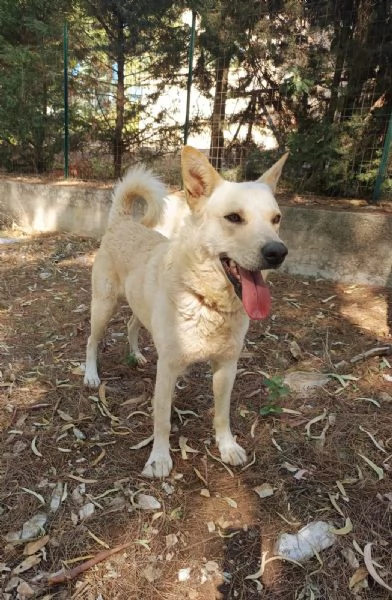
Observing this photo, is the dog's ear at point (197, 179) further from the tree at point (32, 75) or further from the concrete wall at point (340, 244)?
the tree at point (32, 75)

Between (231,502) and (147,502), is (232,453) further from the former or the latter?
(147,502)

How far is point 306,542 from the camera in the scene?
6.41 feet

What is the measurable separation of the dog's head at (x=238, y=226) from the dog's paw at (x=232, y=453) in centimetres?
97

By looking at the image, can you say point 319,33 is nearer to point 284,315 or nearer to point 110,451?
point 284,315

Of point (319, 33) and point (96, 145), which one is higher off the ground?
point (319, 33)

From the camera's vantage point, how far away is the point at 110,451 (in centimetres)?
253

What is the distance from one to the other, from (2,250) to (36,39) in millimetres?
4957

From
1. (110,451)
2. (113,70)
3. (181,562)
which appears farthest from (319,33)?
(181,562)

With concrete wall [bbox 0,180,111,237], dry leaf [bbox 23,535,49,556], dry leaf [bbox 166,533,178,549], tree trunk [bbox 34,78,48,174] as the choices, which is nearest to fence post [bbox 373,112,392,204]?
concrete wall [bbox 0,180,111,237]

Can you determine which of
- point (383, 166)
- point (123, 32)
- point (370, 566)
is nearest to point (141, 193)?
point (370, 566)

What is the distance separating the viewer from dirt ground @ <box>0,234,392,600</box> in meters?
1.82

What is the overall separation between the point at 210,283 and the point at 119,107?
683 cm

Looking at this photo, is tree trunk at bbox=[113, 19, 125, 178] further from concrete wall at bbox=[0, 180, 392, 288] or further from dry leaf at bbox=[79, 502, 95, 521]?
dry leaf at bbox=[79, 502, 95, 521]

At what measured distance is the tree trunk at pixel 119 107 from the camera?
744cm
